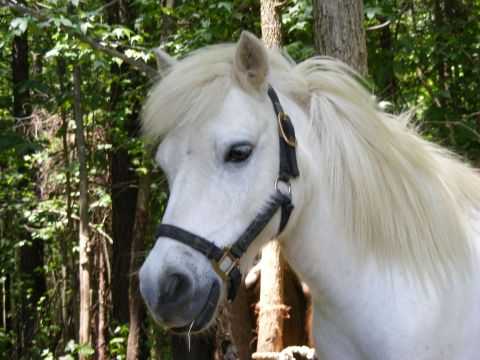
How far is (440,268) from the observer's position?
2.38m

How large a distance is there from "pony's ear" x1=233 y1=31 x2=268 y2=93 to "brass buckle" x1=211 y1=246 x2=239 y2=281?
2.11ft

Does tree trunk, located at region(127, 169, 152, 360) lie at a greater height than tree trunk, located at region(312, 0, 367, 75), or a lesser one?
lesser

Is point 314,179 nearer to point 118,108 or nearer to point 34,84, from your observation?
point 118,108

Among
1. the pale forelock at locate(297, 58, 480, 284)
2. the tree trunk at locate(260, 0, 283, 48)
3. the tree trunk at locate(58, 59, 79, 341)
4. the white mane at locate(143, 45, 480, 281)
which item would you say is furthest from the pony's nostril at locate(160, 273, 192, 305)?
the tree trunk at locate(58, 59, 79, 341)

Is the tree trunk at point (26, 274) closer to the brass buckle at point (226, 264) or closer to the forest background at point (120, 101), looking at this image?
the forest background at point (120, 101)

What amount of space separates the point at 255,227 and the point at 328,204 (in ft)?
1.19

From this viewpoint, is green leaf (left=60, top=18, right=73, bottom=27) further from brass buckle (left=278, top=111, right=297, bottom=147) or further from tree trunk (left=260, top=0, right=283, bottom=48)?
brass buckle (left=278, top=111, right=297, bottom=147)

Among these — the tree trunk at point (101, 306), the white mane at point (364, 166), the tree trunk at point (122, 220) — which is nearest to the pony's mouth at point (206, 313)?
the white mane at point (364, 166)

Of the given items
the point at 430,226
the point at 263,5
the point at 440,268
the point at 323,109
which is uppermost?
the point at 263,5

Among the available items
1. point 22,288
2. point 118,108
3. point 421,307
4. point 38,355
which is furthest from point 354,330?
point 22,288

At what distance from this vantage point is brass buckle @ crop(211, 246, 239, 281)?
219 cm

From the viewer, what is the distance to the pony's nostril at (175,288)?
2.08m

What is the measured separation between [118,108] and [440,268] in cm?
462

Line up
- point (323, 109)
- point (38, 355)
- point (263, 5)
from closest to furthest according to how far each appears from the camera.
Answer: point (323, 109)
point (263, 5)
point (38, 355)
